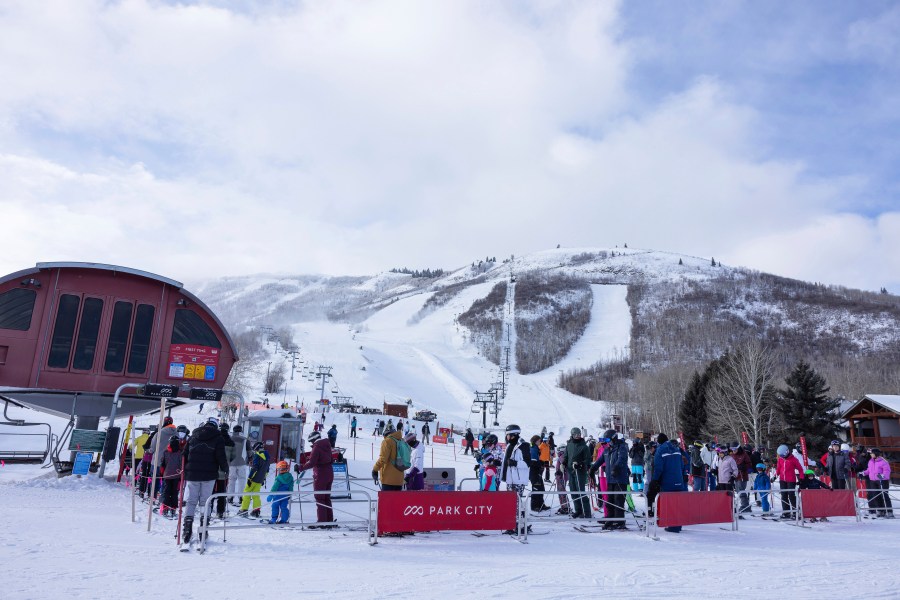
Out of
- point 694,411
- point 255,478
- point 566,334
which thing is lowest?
point 255,478

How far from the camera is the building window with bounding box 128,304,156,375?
62.6 feet

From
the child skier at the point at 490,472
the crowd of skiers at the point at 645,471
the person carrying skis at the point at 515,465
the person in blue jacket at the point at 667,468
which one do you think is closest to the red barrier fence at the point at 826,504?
the crowd of skiers at the point at 645,471

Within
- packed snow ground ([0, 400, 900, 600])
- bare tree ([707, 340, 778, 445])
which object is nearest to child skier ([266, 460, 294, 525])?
packed snow ground ([0, 400, 900, 600])

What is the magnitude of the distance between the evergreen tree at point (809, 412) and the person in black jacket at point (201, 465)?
3790 centimetres

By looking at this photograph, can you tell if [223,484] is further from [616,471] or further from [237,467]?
[616,471]

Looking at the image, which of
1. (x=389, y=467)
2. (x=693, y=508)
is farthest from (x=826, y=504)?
(x=389, y=467)

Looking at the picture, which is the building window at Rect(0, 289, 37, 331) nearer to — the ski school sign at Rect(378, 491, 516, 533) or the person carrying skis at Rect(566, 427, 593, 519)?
the ski school sign at Rect(378, 491, 516, 533)

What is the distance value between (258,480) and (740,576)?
8.60 meters

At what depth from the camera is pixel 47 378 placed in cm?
1775

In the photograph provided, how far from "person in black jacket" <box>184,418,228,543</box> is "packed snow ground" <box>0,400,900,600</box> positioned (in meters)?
0.69

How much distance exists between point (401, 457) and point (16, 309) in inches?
580

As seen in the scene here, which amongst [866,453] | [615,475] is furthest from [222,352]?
[866,453]

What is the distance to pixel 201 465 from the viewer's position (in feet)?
28.0

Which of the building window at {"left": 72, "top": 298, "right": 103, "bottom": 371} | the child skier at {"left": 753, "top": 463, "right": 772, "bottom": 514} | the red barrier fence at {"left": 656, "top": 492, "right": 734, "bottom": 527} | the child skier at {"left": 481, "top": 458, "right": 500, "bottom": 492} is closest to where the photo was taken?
the red barrier fence at {"left": 656, "top": 492, "right": 734, "bottom": 527}
